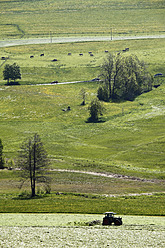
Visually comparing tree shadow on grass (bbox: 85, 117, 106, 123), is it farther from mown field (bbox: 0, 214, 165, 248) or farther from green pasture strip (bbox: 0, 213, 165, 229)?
mown field (bbox: 0, 214, 165, 248)

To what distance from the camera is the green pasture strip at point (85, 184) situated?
67.6 metres

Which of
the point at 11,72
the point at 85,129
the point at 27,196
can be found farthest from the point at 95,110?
the point at 27,196

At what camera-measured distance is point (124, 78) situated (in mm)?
159750

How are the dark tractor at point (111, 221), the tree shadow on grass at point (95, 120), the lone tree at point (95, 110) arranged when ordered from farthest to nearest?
1. the lone tree at point (95, 110)
2. the tree shadow on grass at point (95, 120)
3. the dark tractor at point (111, 221)

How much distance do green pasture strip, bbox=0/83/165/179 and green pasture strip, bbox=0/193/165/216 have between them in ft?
61.4

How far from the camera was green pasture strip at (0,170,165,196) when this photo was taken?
67625 mm

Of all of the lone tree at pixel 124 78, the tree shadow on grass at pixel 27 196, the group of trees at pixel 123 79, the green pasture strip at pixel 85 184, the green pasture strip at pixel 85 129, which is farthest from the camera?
the lone tree at pixel 124 78

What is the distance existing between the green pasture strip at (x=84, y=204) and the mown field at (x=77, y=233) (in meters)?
3.85

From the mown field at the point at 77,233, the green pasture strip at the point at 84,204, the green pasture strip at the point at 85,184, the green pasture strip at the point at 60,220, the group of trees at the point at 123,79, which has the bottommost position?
the green pasture strip at the point at 85,184

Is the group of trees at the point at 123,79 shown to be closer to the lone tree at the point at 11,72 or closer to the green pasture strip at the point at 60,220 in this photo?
the lone tree at the point at 11,72

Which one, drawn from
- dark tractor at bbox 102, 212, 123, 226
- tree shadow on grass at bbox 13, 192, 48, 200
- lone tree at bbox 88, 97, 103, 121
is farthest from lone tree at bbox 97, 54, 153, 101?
dark tractor at bbox 102, 212, 123, 226

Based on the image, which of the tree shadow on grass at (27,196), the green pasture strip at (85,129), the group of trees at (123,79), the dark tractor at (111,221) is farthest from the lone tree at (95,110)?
the dark tractor at (111,221)

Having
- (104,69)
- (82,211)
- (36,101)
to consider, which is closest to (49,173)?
(82,211)

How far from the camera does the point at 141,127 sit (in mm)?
117812
